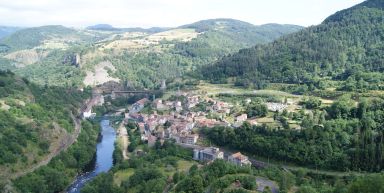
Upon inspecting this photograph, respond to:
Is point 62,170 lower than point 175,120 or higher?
lower

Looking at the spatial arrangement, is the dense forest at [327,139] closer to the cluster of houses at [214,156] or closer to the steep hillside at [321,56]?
the cluster of houses at [214,156]

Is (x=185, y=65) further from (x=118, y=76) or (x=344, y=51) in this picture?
(x=344, y=51)

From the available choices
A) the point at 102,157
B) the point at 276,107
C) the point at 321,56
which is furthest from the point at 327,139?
the point at 321,56

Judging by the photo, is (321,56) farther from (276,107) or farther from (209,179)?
(209,179)

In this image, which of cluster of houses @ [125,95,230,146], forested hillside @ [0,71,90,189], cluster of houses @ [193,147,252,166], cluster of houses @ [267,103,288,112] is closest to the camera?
cluster of houses @ [193,147,252,166]

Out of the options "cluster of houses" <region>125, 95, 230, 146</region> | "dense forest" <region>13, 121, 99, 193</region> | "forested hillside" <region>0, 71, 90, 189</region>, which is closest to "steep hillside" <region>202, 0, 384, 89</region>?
"cluster of houses" <region>125, 95, 230, 146</region>

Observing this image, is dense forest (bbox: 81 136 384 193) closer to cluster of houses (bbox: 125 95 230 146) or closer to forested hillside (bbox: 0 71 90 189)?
forested hillside (bbox: 0 71 90 189)

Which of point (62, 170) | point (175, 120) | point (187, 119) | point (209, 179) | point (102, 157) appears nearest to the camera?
point (209, 179)
